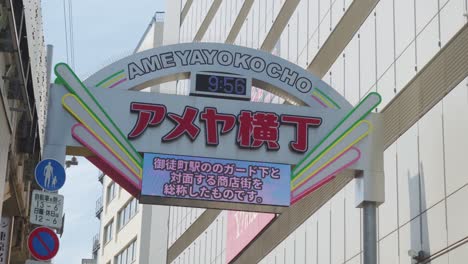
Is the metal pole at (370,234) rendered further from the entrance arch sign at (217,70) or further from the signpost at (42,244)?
the signpost at (42,244)

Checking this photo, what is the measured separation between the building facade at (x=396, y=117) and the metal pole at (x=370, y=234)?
794mm

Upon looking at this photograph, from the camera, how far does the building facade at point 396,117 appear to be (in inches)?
606

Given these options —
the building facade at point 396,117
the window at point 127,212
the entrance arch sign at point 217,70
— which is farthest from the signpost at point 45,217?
the window at point 127,212

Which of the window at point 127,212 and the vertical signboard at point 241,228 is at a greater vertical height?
the window at point 127,212

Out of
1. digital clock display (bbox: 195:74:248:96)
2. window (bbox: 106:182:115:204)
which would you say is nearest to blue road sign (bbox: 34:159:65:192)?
digital clock display (bbox: 195:74:248:96)

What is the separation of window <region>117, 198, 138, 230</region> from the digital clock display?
40022 millimetres

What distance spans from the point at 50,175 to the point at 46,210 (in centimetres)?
107

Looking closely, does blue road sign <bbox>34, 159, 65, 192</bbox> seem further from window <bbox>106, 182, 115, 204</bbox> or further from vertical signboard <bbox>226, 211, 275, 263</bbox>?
window <bbox>106, 182, 115, 204</bbox>

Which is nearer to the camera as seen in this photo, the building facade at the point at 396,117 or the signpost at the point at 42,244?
the signpost at the point at 42,244

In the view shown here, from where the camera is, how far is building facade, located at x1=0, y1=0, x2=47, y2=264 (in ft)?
46.9

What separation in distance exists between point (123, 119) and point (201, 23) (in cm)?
3017

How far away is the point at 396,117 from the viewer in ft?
59.6

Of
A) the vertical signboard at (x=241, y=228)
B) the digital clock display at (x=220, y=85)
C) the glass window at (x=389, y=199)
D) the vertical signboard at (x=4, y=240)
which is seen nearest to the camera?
the digital clock display at (x=220, y=85)

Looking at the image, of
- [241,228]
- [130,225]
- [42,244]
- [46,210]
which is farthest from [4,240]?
[130,225]
